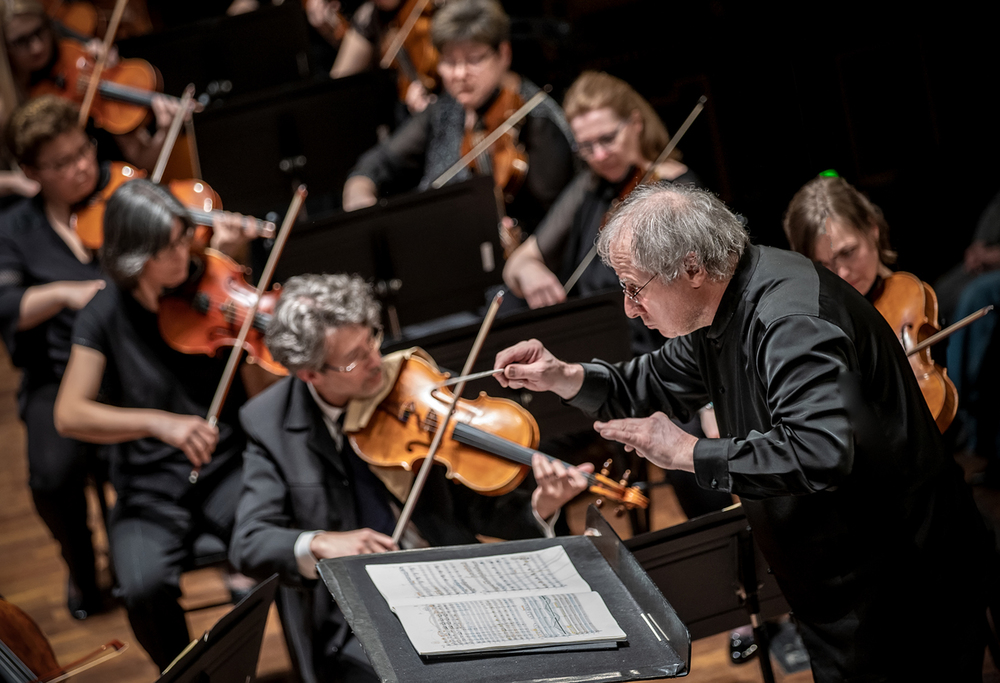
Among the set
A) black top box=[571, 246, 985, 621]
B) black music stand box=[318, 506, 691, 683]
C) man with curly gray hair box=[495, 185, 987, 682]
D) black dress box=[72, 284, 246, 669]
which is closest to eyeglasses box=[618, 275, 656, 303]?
man with curly gray hair box=[495, 185, 987, 682]

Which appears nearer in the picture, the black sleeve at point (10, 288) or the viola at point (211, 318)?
the viola at point (211, 318)

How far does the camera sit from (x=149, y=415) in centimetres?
256

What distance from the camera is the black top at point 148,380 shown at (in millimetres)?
2631

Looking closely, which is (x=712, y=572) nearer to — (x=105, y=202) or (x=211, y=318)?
(x=211, y=318)

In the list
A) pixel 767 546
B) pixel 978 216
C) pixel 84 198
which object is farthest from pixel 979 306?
pixel 84 198

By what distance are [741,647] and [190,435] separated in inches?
56.8

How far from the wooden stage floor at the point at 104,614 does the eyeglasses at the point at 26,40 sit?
166 cm

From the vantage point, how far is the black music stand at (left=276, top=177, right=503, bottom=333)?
283 cm

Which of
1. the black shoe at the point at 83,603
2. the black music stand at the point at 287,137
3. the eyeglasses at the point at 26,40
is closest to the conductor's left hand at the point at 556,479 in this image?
the black shoe at the point at 83,603

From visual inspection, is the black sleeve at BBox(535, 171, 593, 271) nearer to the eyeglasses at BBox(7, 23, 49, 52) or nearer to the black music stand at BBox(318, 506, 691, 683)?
the black music stand at BBox(318, 506, 691, 683)

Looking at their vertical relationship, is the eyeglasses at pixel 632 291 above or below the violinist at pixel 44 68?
below

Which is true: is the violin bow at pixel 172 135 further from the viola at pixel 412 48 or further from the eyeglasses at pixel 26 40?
the viola at pixel 412 48

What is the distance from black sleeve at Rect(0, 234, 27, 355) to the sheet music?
1.94m

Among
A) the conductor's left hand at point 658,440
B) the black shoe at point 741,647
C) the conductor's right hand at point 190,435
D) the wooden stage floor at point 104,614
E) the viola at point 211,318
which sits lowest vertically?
the black shoe at point 741,647
